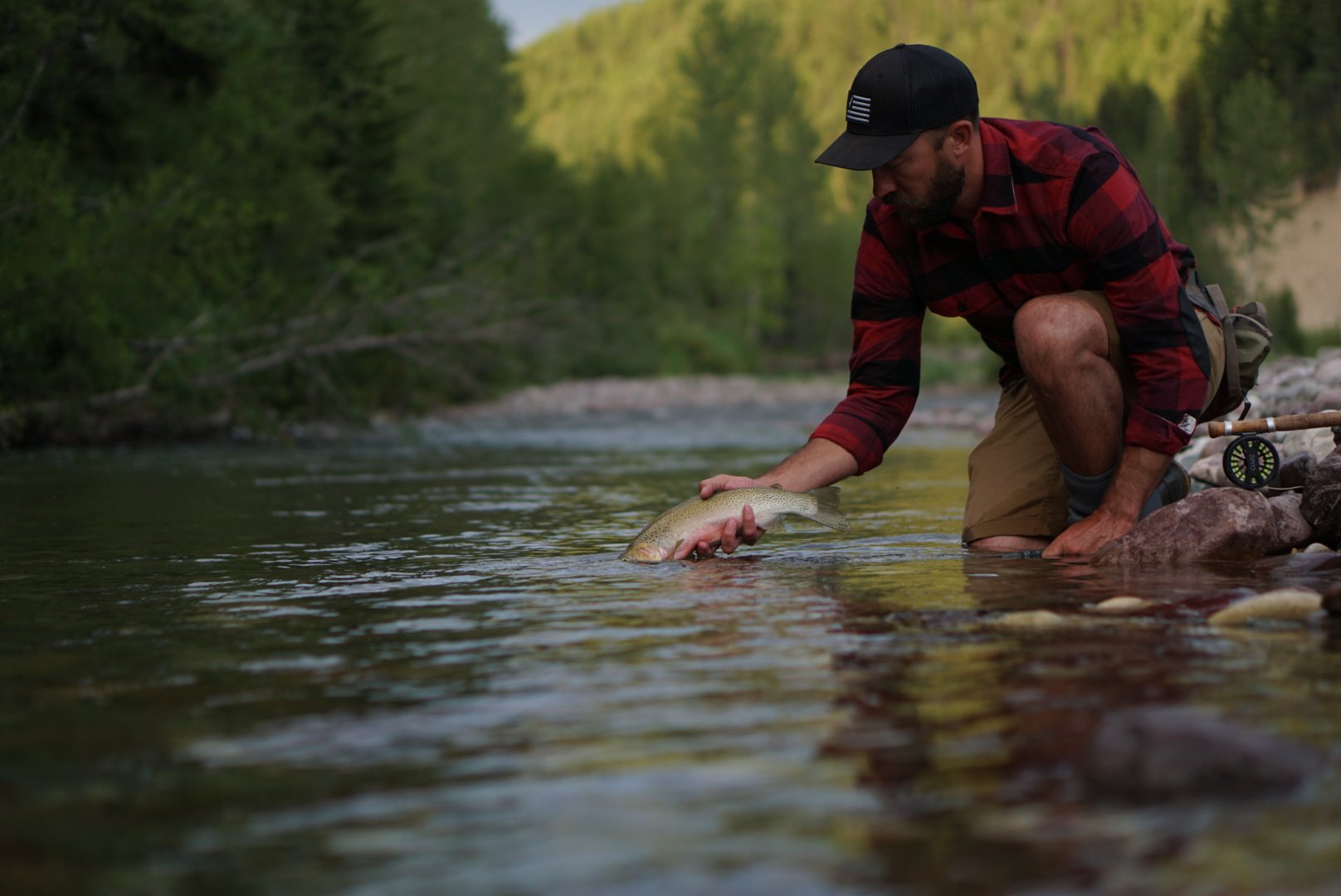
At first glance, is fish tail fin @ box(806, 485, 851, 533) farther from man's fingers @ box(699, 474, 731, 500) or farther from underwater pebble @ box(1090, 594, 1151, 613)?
underwater pebble @ box(1090, 594, 1151, 613)

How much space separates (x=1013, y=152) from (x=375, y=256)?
19777 mm

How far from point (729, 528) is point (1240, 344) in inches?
67.5

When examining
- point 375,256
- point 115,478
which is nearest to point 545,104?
point 375,256

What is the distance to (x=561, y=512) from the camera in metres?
7.16

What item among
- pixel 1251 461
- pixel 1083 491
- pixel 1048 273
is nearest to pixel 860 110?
pixel 1048 273

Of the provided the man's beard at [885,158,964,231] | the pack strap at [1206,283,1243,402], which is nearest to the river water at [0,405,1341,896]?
the pack strap at [1206,283,1243,402]

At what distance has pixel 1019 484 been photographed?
191 inches

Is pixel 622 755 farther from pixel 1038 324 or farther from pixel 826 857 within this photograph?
pixel 1038 324

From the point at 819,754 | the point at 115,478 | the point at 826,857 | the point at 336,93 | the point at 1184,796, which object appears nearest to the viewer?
the point at 826,857

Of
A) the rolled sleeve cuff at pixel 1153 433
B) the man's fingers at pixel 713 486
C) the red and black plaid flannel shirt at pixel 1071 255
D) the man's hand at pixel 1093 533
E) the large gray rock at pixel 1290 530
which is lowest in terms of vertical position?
the large gray rock at pixel 1290 530

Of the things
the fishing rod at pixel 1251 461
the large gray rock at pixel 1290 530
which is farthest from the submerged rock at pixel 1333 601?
the fishing rod at pixel 1251 461

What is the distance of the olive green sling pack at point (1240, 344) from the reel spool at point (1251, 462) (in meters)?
0.41

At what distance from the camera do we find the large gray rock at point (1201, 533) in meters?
4.27

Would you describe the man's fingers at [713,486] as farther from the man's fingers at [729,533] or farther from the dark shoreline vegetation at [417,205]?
the dark shoreline vegetation at [417,205]
